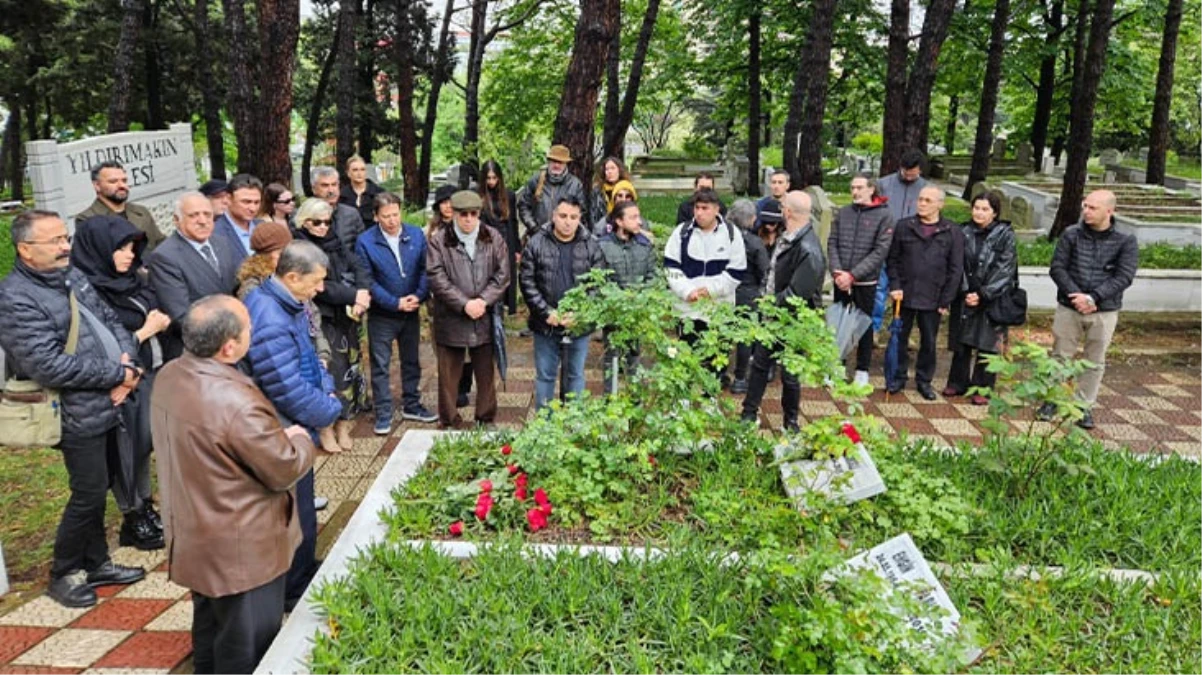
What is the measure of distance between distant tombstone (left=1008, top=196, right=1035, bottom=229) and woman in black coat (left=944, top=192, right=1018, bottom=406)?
986 centimetres

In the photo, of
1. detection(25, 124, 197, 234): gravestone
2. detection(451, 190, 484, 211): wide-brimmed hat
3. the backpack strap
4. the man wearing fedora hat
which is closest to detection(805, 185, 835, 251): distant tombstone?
the man wearing fedora hat

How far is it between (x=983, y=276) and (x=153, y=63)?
2239 centimetres

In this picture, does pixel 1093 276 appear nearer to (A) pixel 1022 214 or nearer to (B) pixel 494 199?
(B) pixel 494 199

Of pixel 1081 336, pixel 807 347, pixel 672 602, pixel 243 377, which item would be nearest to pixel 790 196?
pixel 807 347

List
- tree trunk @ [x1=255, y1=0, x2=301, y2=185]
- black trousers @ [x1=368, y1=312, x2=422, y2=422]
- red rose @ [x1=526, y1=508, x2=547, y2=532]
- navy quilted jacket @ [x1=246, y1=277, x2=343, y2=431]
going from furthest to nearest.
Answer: tree trunk @ [x1=255, y1=0, x2=301, y2=185]
black trousers @ [x1=368, y1=312, x2=422, y2=422]
red rose @ [x1=526, y1=508, x2=547, y2=532]
navy quilted jacket @ [x1=246, y1=277, x2=343, y2=431]

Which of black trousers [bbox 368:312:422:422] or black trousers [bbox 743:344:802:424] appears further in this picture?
black trousers [bbox 368:312:422:422]

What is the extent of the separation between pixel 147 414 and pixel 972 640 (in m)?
4.29

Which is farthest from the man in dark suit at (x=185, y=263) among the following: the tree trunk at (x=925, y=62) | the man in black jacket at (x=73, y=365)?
the tree trunk at (x=925, y=62)

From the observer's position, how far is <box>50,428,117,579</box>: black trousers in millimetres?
4129

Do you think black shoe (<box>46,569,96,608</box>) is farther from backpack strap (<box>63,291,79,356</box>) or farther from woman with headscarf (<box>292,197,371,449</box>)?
woman with headscarf (<box>292,197,371,449</box>)

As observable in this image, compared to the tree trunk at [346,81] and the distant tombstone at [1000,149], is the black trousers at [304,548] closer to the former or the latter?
the tree trunk at [346,81]

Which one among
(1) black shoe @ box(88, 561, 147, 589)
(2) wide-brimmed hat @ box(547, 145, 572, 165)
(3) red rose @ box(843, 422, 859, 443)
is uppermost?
(2) wide-brimmed hat @ box(547, 145, 572, 165)

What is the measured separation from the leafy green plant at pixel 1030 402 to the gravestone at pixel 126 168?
661 cm

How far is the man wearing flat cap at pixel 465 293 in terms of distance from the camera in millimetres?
6062
